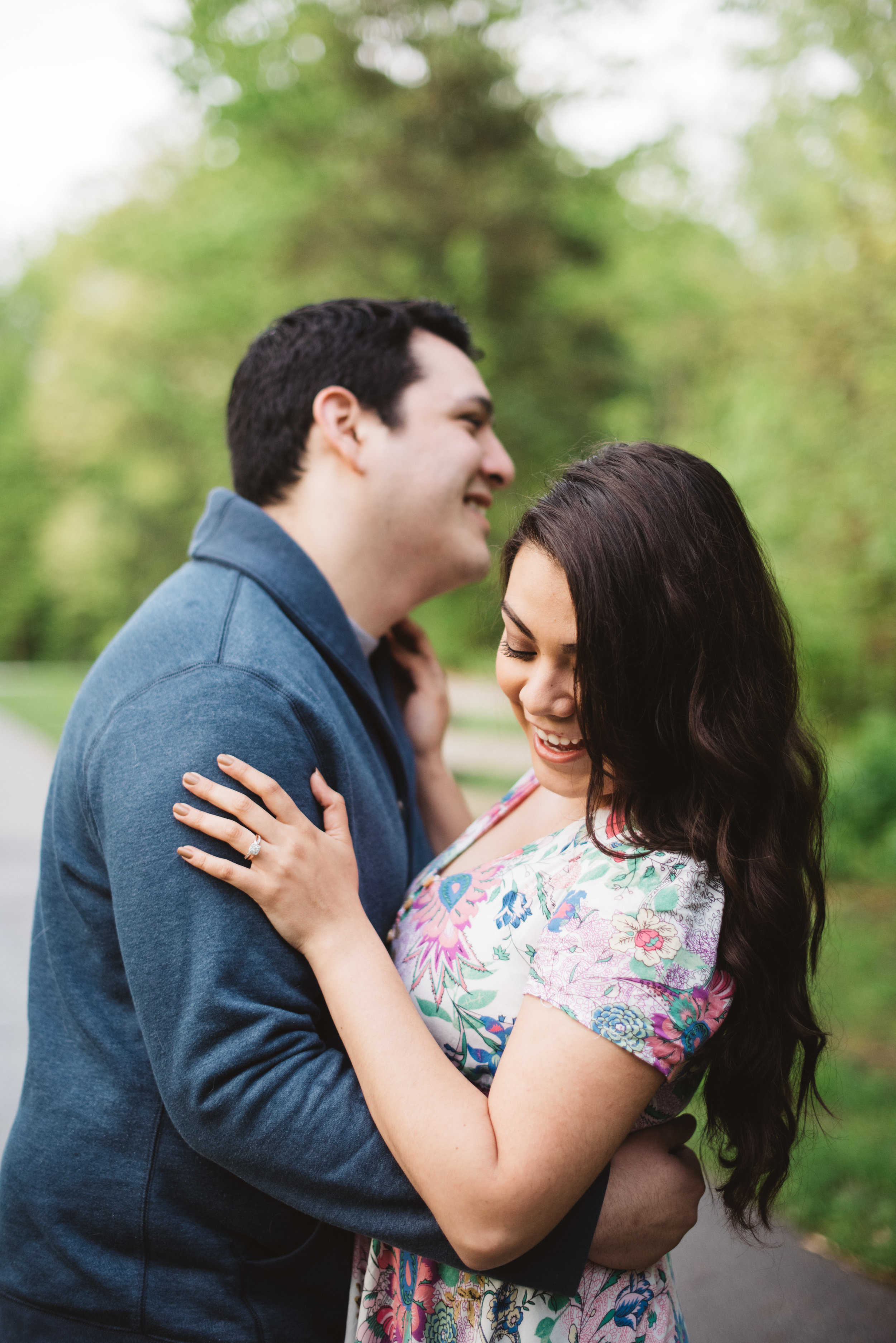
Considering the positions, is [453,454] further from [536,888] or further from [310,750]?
[536,888]

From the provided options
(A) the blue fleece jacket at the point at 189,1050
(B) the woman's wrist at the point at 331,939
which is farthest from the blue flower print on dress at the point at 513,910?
(A) the blue fleece jacket at the point at 189,1050

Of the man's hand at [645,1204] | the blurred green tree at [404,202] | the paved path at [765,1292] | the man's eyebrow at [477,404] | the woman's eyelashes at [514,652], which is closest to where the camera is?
the man's hand at [645,1204]

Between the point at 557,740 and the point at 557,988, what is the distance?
0.42m

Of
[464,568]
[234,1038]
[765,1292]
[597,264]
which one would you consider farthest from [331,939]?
[597,264]

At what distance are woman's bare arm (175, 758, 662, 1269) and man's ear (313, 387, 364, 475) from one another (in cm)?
110

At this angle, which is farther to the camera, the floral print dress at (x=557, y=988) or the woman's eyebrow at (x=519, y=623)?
the woman's eyebrow at (x=519, y=623)

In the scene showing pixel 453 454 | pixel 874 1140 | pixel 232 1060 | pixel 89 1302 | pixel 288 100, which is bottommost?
pixel 874 1140

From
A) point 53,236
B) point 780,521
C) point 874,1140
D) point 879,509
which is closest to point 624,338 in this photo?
point 780,521

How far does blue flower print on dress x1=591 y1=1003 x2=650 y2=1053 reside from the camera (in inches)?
53.1

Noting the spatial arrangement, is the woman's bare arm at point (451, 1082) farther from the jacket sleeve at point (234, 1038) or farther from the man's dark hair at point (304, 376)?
the man's dark hair at point (304, 376)

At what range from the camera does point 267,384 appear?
2520mm

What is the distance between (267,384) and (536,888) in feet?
4.94

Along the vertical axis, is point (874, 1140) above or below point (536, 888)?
below

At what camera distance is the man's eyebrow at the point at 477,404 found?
2.55 metres
